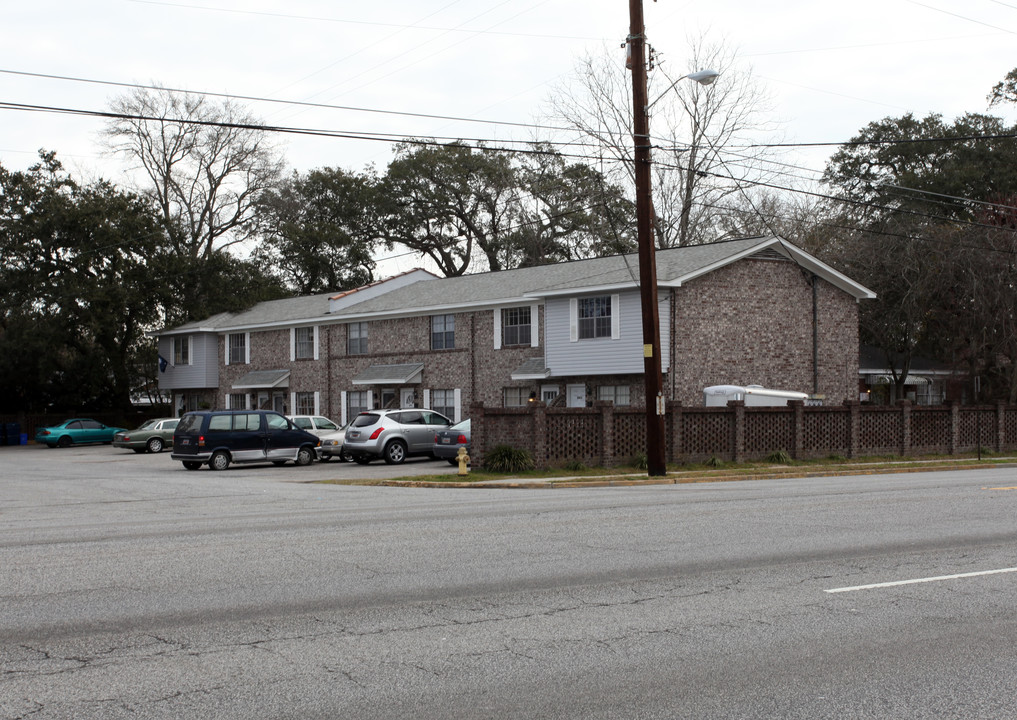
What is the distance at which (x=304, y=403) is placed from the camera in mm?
47938

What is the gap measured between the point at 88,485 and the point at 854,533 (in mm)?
18281

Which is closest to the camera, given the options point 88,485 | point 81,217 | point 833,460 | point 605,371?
point 88,485

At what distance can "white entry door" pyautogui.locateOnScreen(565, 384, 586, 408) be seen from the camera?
36.1 metres

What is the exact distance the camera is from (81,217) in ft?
174

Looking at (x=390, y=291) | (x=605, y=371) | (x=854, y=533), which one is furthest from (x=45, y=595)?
(x=390, y=291)

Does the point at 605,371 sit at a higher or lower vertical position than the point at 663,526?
higher

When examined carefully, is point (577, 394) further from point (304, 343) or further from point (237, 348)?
point (237, 348)

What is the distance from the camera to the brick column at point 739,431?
91.7 ft

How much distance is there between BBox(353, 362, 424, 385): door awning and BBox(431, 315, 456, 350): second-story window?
1.16m

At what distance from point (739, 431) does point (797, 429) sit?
226 centimetres

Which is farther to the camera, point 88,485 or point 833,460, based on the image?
point 833,460

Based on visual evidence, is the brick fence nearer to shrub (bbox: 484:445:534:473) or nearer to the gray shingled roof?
shrub (bbox: 484:445:534:473)

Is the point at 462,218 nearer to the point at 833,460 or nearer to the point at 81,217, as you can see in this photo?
the point at 81,217

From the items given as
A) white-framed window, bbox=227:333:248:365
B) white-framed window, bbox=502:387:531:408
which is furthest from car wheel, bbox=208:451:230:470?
white-framed window, bbox=227:333:248:365
